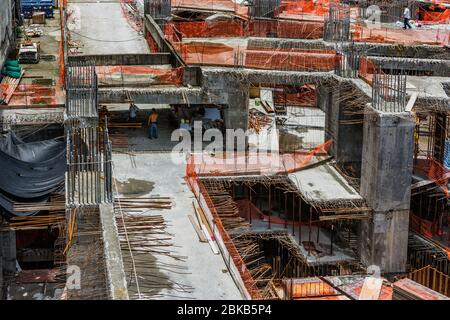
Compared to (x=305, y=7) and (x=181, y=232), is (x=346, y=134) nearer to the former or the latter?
(x=181, y=232)

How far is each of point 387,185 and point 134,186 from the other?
46.5 feet

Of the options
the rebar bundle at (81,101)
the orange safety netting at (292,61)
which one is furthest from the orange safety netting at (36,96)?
the orange safety netting at (292,61)

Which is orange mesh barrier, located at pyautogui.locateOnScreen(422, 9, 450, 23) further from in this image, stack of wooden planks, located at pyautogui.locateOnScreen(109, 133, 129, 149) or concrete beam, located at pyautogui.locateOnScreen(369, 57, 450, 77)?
stack of wooden planks, located at pyautogui.locateOnScreen(109, 133, 129, 149)

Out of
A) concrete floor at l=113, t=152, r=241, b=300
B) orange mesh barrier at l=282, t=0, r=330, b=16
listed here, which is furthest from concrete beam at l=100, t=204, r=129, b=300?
orange mesh barrier at l=282, t=0, r=330, b=16

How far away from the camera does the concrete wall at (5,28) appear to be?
64350 millimetres

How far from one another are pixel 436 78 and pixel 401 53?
29.7ft

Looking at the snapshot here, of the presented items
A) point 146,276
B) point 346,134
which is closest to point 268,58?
point 346,134

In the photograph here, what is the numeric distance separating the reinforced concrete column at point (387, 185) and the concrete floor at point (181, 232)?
34.1 feet

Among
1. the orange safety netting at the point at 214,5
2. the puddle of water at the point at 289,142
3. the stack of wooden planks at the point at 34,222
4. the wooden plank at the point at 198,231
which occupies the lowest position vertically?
the stack of wooden planks at the point at 34,222

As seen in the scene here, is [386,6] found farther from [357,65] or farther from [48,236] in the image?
[48,236]

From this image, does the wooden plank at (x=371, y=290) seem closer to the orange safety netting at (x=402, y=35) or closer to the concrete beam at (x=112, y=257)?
the concrete beam at (x=112, y=257)

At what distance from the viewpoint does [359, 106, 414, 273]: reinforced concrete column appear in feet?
161

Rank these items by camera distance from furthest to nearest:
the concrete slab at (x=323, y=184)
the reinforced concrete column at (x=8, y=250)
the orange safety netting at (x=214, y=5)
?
the orange safety netting at (x=214, y=5), the concrete slab at (x=323, y=184), the reinforced concrete column at (x=8, y=250)

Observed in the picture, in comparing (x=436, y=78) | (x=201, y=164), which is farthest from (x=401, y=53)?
(x=201, y=164)
